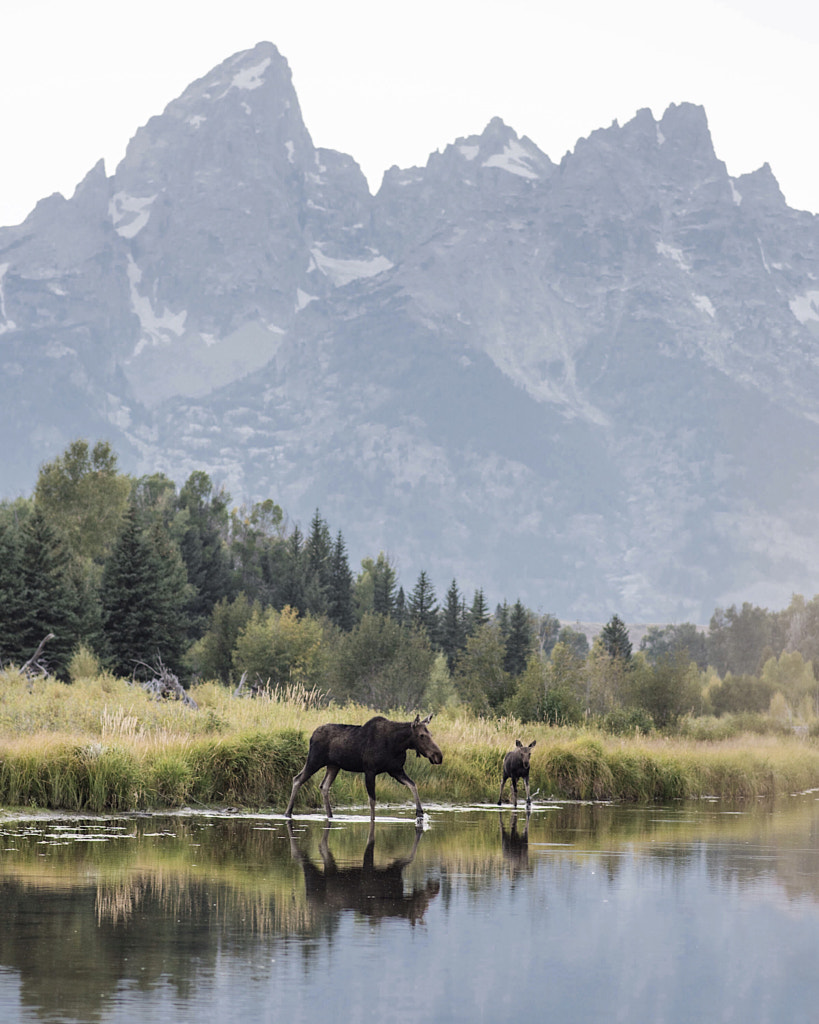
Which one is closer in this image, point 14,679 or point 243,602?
point 14,679

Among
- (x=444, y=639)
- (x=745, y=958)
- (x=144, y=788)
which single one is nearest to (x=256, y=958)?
(x=745, y=958)

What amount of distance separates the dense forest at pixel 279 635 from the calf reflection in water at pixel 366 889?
16181 mm

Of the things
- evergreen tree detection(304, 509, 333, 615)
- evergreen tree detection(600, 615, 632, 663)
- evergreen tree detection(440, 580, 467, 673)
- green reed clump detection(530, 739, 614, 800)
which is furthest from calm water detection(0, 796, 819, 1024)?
evergreen tree detection(440, 580, 467, 673)

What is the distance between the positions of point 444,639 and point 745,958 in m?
117

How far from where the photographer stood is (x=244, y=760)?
2409 centimetres

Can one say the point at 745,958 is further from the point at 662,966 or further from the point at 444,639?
the point at 444,639

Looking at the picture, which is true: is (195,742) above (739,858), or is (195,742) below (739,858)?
above

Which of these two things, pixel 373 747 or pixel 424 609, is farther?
pixel 424 609

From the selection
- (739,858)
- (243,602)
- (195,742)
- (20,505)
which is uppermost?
(20,505)

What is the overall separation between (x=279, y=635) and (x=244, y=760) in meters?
57.7

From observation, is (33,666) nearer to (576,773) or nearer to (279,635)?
(279,635)

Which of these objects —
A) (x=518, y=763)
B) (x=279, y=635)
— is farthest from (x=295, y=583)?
(x=518, y=763)

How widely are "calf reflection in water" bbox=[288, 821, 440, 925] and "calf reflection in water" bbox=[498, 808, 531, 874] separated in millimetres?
1323

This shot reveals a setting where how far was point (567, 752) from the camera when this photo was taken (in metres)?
30.7
